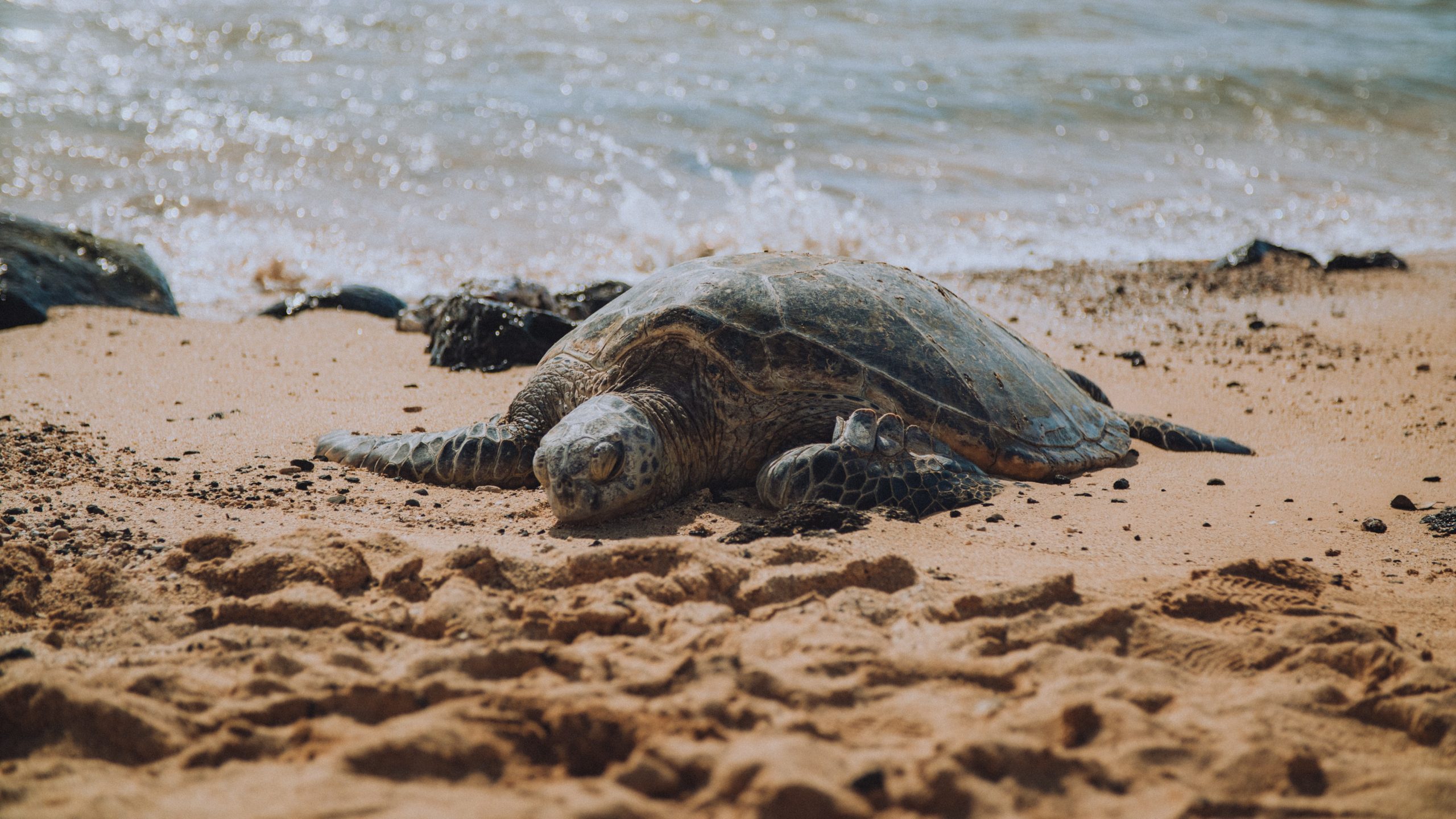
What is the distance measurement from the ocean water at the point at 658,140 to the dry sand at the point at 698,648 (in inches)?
190

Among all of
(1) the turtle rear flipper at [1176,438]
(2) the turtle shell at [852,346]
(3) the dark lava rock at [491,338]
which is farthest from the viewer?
(3) the dark lava rock at [491,338]

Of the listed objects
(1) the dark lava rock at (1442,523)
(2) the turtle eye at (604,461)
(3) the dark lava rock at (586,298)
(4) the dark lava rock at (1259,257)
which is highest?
(4) the dark lava rock at (1259,257)

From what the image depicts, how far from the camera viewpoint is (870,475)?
3.55 m

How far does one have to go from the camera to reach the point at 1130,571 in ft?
9.78

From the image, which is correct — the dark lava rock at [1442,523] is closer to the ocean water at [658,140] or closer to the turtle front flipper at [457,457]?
the turtle front flipper at [457,457]

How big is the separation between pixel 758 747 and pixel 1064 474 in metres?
2.77

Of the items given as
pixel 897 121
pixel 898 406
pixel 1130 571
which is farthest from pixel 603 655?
pixel 897 121

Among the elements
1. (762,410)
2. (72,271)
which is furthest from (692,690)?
(72,271)

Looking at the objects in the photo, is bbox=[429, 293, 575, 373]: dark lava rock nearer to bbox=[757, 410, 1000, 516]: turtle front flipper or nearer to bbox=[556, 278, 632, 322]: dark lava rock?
bbox=[556, 278, 632, 322]: dark lava rock

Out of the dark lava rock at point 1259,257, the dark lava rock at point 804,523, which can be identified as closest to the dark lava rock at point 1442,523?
the dark lava rock at point 804,523

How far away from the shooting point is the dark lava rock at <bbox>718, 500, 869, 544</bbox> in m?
3.18

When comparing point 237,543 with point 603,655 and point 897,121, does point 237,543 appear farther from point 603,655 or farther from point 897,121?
point 897,121

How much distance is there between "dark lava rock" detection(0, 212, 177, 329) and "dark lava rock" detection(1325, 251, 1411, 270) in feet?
29.6

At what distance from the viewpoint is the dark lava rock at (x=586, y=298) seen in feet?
21.9
